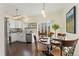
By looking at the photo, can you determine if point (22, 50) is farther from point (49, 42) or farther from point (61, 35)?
point (61, 35)

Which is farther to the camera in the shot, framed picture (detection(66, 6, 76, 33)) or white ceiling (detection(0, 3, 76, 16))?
framed picture (detection(66, 6, 76, 33))

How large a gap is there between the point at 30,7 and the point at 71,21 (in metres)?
0.71

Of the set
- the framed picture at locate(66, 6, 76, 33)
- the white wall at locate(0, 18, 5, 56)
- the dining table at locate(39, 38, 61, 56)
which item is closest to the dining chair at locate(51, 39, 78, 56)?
the dining table at locate(39, 38, 61, 56)

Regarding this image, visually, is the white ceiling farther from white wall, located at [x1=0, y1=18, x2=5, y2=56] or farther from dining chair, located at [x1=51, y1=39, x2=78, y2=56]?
dining chair, located at [x1=51, y1=39, x2=78, y2=56]

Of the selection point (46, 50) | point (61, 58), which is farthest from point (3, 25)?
point (61, 58)

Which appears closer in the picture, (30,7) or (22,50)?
(30,7)

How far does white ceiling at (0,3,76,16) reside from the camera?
171cm

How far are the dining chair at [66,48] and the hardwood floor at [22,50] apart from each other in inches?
10.2

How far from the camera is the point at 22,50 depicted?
6.23 feet

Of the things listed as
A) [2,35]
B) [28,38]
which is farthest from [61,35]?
[2,35]

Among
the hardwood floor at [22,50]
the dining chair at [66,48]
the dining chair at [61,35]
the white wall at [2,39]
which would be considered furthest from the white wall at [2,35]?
the dining chair at [61,35]

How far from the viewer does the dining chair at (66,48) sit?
5.93 feet

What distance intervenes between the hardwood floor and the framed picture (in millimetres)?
618

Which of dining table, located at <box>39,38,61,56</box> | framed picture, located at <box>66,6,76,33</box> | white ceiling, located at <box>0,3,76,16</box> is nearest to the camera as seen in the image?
white ceiling, located at <box>0,3,76,16</box>
